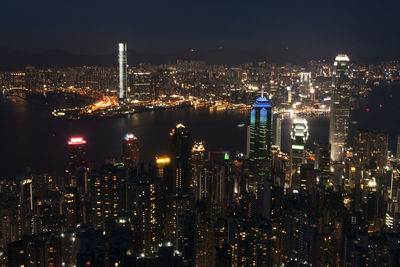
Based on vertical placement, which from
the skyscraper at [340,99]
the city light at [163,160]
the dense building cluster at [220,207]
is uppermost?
the skyscraper at [340,99]

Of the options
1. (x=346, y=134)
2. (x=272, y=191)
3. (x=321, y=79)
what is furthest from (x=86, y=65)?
(x=272, y=191)

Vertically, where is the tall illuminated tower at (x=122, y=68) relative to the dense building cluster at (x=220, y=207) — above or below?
above

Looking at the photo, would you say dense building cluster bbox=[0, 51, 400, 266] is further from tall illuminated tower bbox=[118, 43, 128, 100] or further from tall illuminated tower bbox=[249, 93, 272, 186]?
tall illuminated tower bbox=[118, 43, 128, 100]

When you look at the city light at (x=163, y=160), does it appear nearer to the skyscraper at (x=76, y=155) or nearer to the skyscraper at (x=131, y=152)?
the skyscraper at (x=131, y=152)

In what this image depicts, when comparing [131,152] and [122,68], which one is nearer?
[131,152]

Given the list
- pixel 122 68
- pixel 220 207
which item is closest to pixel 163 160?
pixel 220 207

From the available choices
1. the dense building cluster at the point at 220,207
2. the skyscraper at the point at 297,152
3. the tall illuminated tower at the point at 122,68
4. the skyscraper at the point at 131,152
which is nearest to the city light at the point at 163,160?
the dense building cluster at the point at 220,207

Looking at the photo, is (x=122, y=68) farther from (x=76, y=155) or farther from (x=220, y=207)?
(x=220, y=207)
